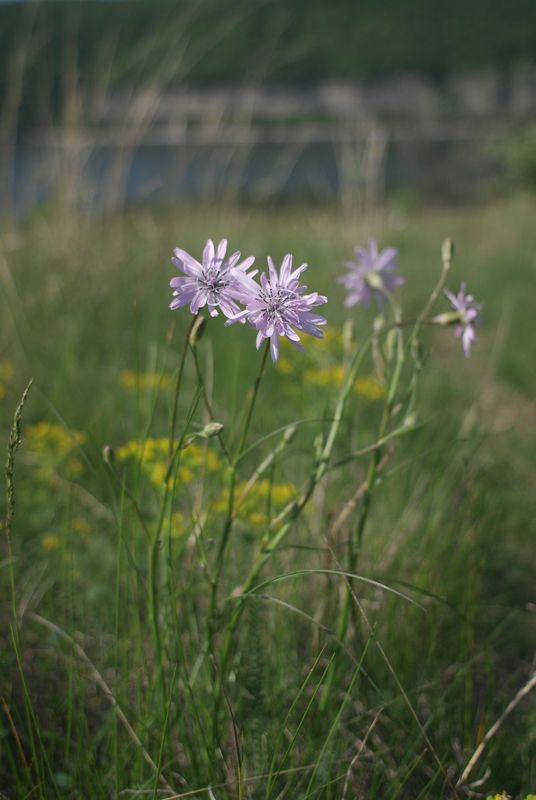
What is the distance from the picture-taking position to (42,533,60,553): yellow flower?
1.69m

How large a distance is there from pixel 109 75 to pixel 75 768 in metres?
3.02

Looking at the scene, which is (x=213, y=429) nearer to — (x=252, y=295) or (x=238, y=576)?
(x=252, y=295)

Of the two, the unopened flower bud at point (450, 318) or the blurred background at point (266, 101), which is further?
the blurred background at point (266, 101)

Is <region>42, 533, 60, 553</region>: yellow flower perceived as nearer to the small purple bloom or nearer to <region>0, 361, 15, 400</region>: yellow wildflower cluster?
<region>0, 361, 15, 400</region>: yellow wildflower cluster

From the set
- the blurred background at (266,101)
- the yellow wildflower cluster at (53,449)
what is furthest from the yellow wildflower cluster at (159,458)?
the blurred background at (266,101)

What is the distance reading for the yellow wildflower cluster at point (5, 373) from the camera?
7.47 feet

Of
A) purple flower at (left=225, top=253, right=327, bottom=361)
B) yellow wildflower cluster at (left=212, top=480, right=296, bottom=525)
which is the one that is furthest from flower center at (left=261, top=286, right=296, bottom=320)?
yellow wildflower cluster at (left=212, top=480, right=296, bottom=525)

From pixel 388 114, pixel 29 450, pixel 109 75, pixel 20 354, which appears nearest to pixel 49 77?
pixel 109 75

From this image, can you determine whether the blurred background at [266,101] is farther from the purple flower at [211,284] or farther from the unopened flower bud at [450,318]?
the purple flower at [211,284]

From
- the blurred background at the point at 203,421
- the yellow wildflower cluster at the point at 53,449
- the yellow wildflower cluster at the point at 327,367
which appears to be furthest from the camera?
the yellow wildflower cluster at the point at 327,367

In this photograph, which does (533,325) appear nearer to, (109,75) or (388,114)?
(109,75)

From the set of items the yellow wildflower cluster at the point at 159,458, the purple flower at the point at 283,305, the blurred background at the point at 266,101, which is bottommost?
the yellow wildflower cluster at the point at 159,458

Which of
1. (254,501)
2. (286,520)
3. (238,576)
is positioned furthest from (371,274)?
(238,576)

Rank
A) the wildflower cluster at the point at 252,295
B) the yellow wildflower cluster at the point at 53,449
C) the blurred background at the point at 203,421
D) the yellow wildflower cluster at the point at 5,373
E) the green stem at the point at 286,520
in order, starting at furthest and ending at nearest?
the yellow wildflower cluster at the point at 5,373
the yellow wildflower cluster at the point at 53,449
the blurred background at the point at 203,421
the green stem at the point at 286,520
the wildflower cluster at the point at 252,295
